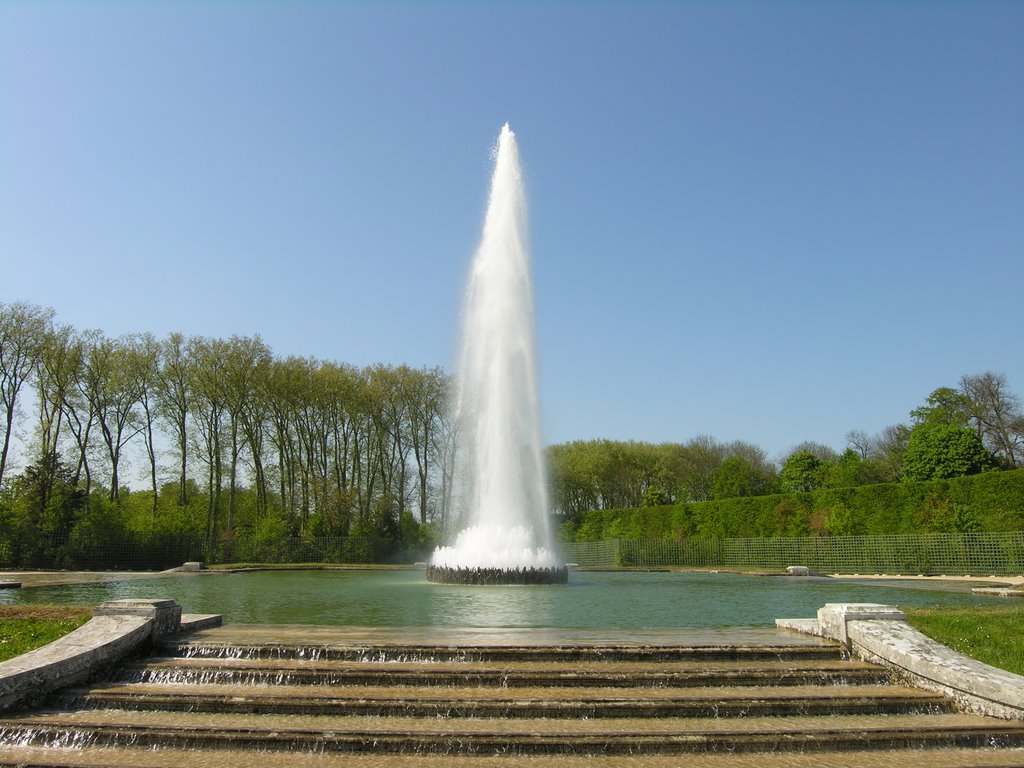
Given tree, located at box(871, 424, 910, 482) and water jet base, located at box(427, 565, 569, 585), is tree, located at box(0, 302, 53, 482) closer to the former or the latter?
water jet base, located at box(427, 565, 569, 585)

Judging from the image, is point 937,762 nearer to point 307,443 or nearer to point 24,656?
point 24,656

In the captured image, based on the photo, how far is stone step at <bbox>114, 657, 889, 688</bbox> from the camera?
26.3 ft

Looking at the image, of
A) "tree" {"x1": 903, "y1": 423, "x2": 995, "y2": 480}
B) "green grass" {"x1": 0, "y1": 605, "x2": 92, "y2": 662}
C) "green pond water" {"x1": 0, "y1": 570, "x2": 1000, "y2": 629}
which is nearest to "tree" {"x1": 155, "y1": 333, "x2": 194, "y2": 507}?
"green pond water" {"x1": 0, "y1": 570, "x2": 1000, "y2": 629}

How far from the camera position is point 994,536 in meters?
29.7

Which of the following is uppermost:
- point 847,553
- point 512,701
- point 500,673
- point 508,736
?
point 500,673

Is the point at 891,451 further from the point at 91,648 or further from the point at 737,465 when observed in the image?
the point at 91,648

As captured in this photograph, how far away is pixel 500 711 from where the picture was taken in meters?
7.30

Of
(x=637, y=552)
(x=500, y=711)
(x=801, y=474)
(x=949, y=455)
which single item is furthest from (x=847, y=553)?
(x=801, y=474)

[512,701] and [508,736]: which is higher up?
[512,701]

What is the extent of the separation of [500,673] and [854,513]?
33.2 m

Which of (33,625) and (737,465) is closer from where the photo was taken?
(33,625)

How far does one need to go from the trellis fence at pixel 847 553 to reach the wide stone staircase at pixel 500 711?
25934mm

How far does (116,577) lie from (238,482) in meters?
27.5

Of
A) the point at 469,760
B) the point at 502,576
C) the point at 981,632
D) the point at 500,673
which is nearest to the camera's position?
the point at 469,760
